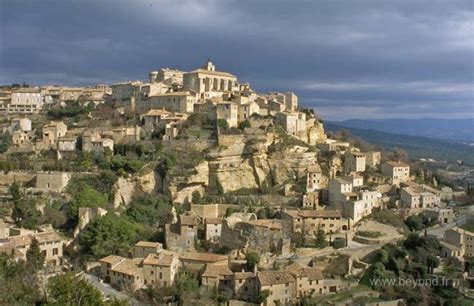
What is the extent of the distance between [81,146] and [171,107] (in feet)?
35.6

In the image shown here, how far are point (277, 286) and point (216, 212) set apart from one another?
905 centimetres

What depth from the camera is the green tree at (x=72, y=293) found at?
24.0 m

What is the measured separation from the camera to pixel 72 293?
961 inches

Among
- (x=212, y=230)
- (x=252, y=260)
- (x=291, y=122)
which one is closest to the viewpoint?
(x=252, y=260)

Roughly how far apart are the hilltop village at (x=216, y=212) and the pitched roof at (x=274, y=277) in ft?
0.28

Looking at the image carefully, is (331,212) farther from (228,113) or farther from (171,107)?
(171,107)

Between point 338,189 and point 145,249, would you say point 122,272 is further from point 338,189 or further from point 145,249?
point 338,189

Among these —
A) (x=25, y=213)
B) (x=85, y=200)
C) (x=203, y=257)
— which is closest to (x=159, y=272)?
(x=203, y=257)

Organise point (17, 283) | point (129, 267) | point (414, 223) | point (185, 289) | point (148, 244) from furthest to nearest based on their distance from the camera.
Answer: point (414, 223)
point (148, 244)
point (129, 267)
point (185, 289)
point (17, 283)

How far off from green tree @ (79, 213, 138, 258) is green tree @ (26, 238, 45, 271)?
10.4 ft

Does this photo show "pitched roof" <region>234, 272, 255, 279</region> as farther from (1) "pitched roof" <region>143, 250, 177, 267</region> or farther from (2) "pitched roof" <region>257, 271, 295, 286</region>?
(1) "pitched roof" <region>143, 250, 177, 267</region>

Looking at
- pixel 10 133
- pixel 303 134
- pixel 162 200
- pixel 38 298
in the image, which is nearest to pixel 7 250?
pixel 38 298

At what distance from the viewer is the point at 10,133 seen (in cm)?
4828

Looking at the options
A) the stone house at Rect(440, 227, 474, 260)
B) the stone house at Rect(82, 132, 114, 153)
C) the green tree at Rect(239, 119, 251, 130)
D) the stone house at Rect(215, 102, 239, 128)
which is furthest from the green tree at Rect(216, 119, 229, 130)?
the stone house at Rect(440, 227, 474, 260)
